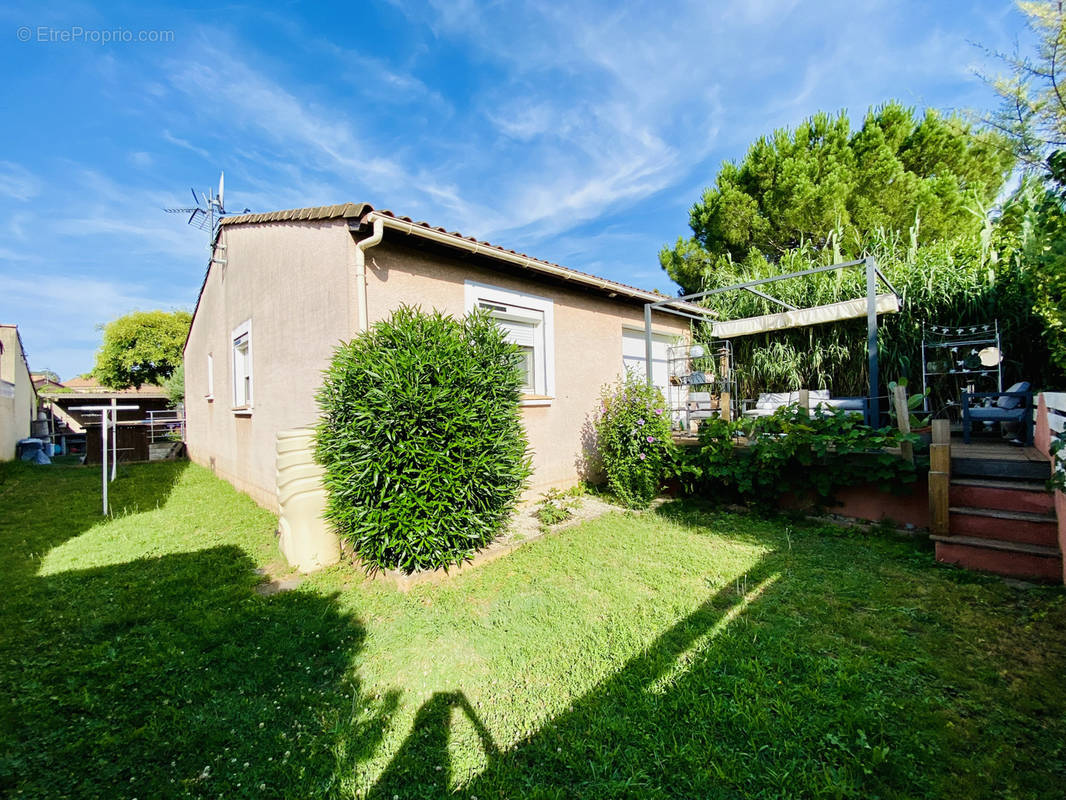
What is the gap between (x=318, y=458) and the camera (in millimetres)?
4336

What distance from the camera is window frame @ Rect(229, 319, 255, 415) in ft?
24.9

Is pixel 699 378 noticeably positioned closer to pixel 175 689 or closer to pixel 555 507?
pixel 555 507

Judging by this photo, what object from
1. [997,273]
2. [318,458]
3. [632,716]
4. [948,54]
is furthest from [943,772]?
[948,54]

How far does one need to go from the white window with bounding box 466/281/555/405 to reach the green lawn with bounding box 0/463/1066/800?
3030 mm

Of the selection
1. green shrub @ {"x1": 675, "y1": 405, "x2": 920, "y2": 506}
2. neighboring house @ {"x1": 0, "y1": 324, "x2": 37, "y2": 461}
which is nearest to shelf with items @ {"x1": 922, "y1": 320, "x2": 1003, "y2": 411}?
green shrub @ {"x1": 675, "y1": 405, "x2": 920, "y2": 506}

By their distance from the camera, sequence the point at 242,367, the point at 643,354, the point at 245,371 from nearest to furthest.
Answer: the point at 245,371 < the point at 242,367 < the point at 643,354

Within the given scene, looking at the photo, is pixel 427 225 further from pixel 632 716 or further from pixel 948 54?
pixel 948 54

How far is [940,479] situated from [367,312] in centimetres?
613

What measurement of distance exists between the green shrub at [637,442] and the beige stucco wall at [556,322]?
2.87 feet

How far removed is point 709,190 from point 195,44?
14870 millimetres

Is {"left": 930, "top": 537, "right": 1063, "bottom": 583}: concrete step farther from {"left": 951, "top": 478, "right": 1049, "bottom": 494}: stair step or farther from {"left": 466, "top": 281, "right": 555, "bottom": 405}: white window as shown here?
{"left": 466, "top": 281, "right": 555, "bottom": 405}: white window

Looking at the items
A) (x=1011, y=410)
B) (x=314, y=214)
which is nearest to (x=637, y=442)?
(x=1011, y=410)

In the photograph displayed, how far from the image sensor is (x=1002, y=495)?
4.02m

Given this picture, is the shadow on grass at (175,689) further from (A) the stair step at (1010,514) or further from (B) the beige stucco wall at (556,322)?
(A) the stair step at (1010,514)
